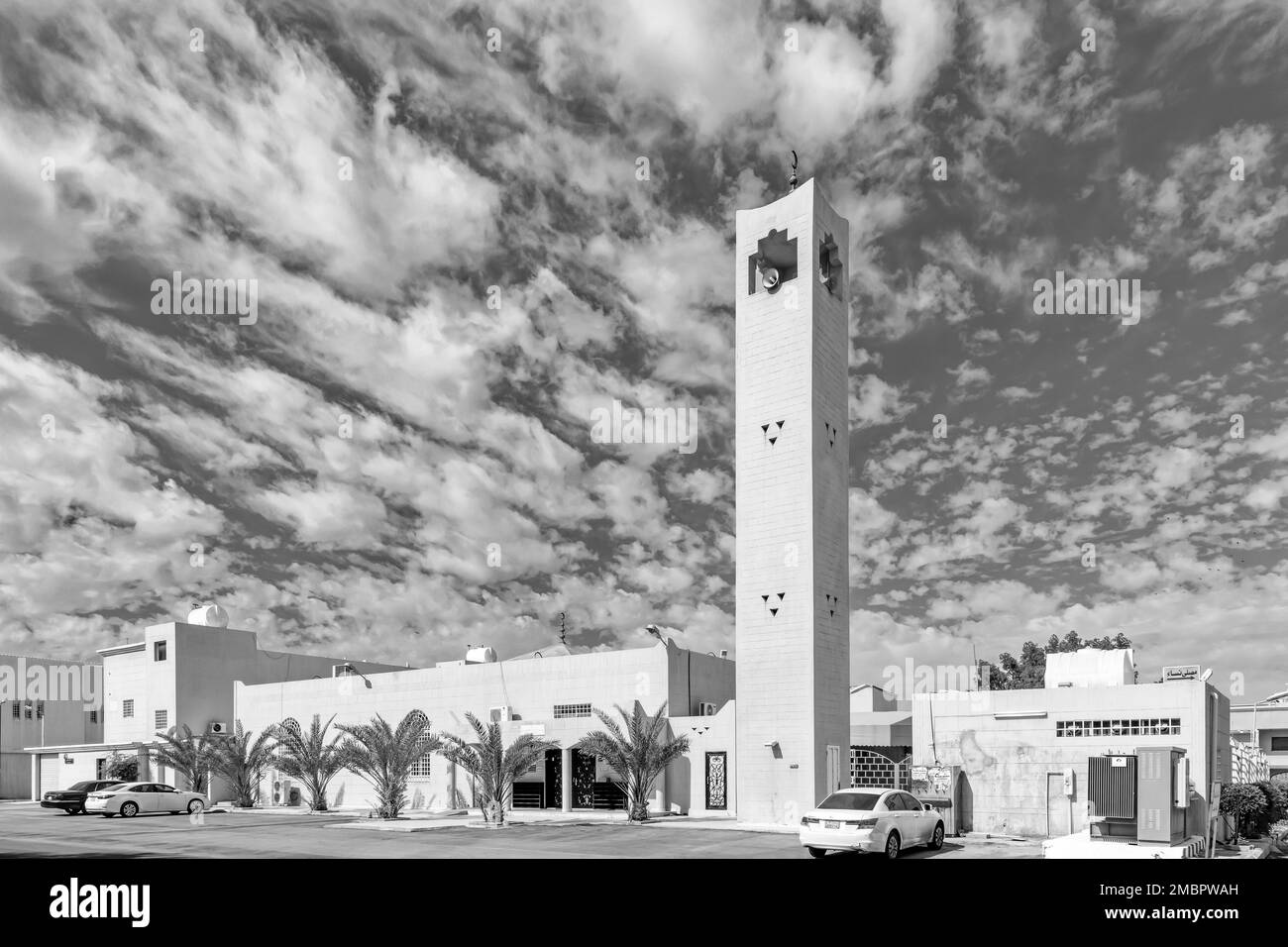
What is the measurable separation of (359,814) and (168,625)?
26889 mm

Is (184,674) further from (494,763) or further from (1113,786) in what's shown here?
(1113,786)

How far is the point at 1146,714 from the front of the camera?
94.6ft

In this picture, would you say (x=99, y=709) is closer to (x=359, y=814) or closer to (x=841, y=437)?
(x=359, y=814)

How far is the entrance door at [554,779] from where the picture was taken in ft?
136

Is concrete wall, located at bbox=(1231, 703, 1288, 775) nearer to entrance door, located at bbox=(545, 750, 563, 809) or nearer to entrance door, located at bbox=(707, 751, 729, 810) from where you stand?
entrance door, located at bbox=(707, 751, 729, 810)

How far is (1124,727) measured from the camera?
28922 mm

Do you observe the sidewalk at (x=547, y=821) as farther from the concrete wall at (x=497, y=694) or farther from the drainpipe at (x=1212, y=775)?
the drainpipe at (x=1212, y=775)

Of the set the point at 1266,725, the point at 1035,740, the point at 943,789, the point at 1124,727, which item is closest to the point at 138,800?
the point at 943,789

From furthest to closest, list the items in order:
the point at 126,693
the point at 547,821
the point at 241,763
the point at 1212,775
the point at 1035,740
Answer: the point at 126,693, the point at 241,763, the point at 547,821, the point at 1035,740, the point at 1212,775

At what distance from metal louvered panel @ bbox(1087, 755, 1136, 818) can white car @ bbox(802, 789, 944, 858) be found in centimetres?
428

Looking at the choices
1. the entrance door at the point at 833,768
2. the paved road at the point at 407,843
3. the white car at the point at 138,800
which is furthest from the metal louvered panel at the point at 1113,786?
the white car at the point at 138,800

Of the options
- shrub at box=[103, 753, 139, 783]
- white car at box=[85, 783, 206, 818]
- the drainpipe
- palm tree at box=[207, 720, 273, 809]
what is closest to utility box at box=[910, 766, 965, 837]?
the drainpipe

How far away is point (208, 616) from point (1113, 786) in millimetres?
56551
